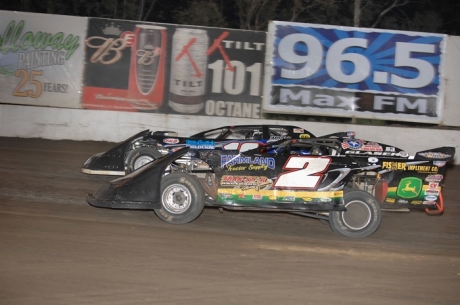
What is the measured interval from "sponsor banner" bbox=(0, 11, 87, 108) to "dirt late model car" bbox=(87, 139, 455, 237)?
837cm

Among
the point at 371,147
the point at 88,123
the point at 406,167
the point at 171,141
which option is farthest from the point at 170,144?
the point at 88,123

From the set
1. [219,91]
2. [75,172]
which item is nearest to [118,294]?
[75,172]

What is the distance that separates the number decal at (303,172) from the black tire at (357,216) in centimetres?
46

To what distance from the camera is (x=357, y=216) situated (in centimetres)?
777

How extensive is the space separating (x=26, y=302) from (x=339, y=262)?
3.24 meters

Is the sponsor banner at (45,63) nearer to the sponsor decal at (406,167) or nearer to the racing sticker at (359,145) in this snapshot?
the racing sticker at (359,145)

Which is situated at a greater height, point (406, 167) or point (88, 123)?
point (88, 123)

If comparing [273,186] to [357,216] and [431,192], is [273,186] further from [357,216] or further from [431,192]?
[431,192]

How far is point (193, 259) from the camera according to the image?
6.42 meters

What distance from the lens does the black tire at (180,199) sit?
7.66 metres

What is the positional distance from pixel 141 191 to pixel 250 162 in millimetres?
1383

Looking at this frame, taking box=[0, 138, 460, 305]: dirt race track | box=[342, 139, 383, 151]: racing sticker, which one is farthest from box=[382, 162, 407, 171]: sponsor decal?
box=[342, 139, 383, 151]: racing sticker

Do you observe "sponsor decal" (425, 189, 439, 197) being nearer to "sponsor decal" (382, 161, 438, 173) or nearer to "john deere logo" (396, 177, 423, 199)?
"john deere logo" (396, 177, 423, 199)

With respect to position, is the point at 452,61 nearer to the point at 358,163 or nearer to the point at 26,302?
the point at 358,163
